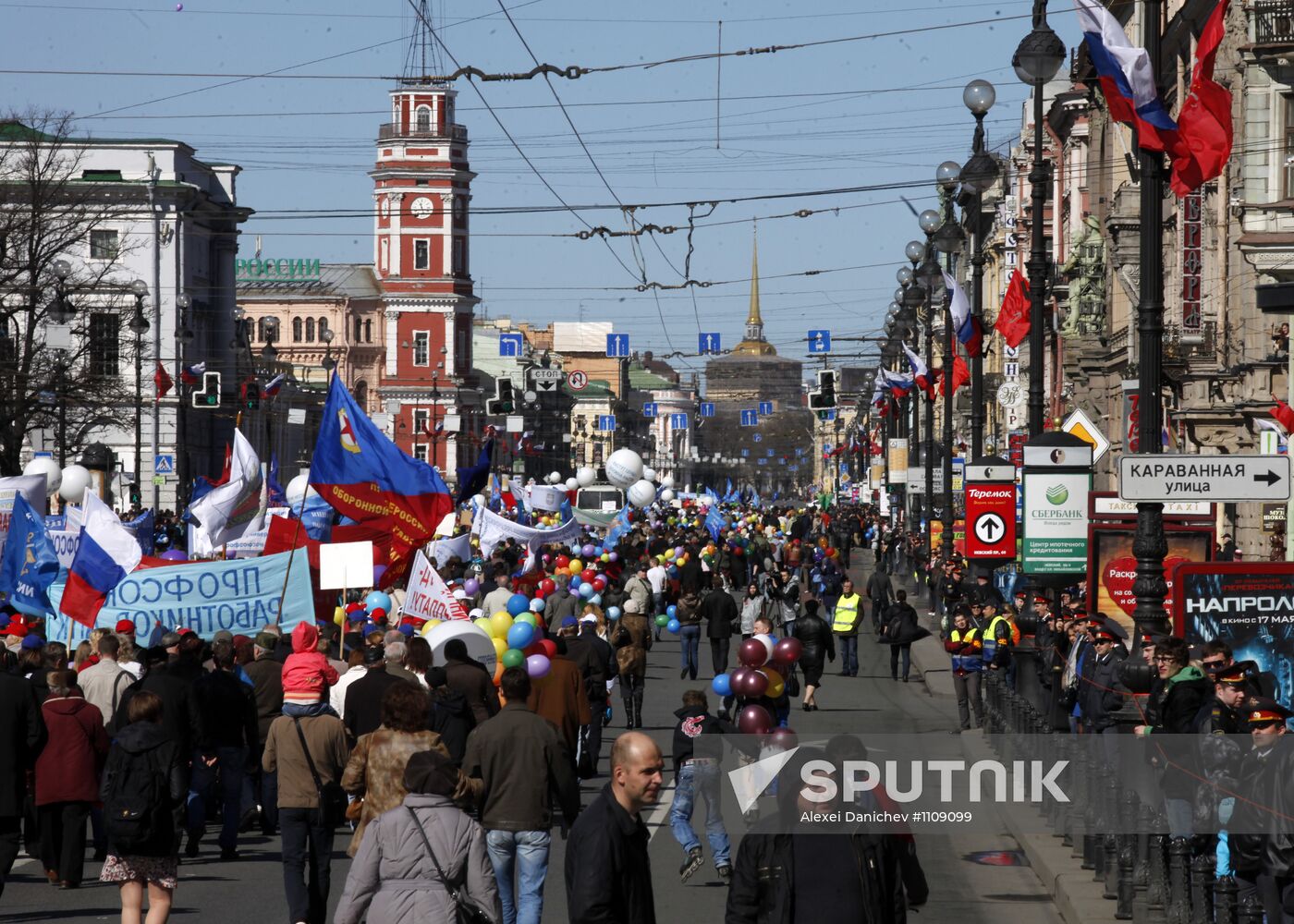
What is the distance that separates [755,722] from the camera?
44.1 ft

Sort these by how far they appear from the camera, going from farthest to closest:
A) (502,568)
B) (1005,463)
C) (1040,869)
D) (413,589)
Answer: (1005,463), (502,568), (413,589), (1040,869)

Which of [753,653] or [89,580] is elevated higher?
[89,580]

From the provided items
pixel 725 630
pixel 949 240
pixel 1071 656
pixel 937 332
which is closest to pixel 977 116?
pixel 949 240

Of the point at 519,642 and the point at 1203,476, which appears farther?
the point at 519,642

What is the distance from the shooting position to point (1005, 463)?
30.9 metres

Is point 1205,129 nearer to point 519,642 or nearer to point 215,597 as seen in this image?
point 519,642

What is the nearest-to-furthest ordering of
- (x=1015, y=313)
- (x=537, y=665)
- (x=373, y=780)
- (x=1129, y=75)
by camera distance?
(x=373, y=780)
(x=537, y=665)
(x=1129, y=75)
(x=1015, y=313)

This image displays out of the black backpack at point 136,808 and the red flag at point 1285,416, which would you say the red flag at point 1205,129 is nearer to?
the black backpack at point 136,808

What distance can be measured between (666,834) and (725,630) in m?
12.7

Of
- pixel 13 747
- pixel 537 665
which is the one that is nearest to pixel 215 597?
pixel 537 665

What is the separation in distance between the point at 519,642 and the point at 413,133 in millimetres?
119653

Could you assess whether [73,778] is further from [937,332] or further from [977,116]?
[937,332]

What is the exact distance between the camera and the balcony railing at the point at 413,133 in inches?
5226

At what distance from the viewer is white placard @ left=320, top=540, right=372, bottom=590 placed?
22.1 m
